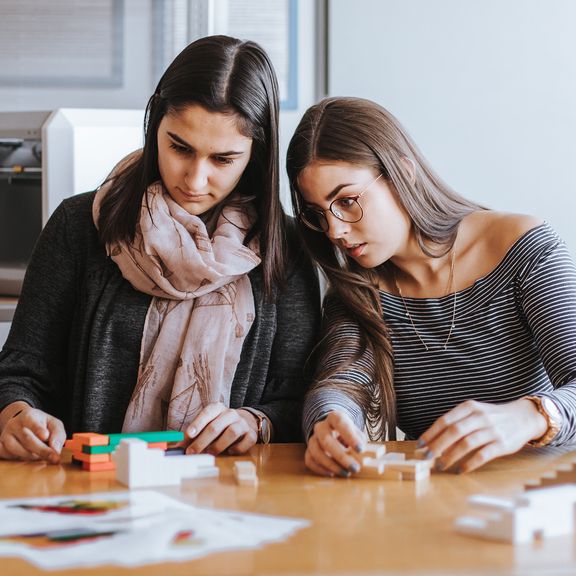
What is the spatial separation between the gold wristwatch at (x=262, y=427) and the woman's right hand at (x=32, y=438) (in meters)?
0.31

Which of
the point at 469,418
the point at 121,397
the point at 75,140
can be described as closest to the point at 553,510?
the point at 469,418

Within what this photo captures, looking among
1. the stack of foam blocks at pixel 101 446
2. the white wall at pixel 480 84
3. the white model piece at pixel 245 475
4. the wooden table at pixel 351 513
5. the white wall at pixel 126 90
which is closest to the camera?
the wooden table at pixel 351 513

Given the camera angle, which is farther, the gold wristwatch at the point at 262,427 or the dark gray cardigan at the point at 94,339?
the dark gray cardigan at the point at 94,339

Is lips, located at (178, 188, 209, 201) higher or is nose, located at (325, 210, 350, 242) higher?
lips, located at (178, 188, 209, 201)

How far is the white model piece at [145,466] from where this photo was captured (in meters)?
1.13

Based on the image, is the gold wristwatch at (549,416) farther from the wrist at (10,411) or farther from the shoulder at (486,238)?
the wrist at (10,411)

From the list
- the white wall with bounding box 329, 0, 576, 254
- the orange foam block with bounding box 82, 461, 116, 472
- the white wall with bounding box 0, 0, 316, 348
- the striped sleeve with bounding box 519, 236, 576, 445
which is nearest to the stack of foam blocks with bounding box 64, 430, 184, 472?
the orange foam block with bounding box 82, 461, 116, 472

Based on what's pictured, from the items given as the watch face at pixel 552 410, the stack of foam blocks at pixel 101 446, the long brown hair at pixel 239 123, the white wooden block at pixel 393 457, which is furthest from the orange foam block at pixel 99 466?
the watch face at pixel 552 410

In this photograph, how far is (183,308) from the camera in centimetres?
160

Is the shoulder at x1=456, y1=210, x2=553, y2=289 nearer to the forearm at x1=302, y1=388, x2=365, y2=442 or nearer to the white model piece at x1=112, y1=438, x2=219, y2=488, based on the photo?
the forearm at x1=302, y1=388, x2=365, y2=442

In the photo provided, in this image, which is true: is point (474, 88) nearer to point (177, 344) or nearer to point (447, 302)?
point (447, 302)

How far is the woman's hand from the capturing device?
1.18 m

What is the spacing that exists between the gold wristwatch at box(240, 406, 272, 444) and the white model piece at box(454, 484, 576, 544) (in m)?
0.57

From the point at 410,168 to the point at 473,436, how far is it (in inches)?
22.3
